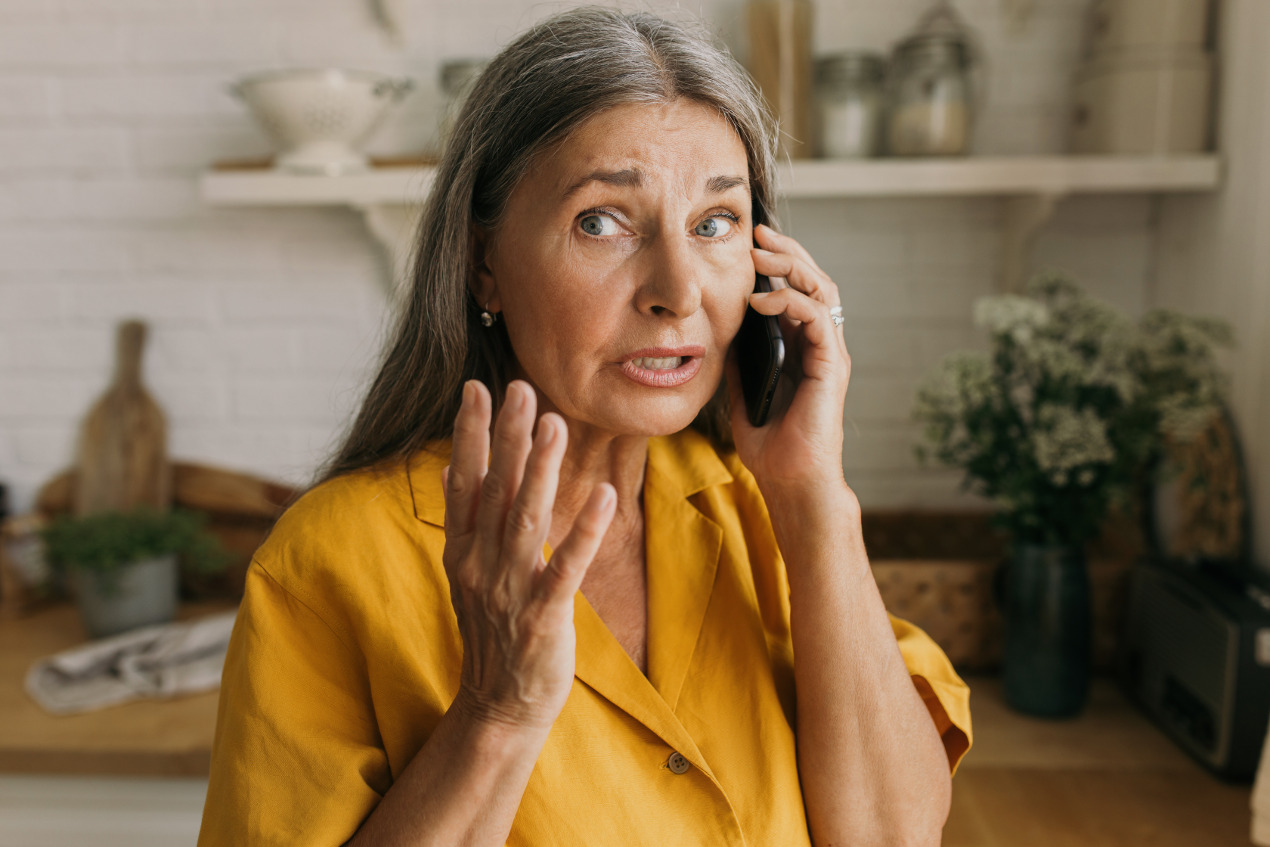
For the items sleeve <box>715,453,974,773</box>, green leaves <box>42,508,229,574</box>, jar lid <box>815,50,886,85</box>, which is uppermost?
jar lid <box>815,50,886,85</box>

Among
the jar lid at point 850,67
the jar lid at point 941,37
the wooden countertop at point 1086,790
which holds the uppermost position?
Answer: the jar lid at point 941,37

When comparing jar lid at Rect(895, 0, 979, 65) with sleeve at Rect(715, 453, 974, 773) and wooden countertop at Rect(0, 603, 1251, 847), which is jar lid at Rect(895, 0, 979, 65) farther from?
wooden countertop at Rect(0, 603, 1251, 847)

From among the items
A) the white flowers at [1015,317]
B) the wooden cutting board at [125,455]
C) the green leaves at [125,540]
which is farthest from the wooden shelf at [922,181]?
the green leaves at [125,540]

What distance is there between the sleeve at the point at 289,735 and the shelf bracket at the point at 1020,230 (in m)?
1.41

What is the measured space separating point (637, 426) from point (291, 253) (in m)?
1.33

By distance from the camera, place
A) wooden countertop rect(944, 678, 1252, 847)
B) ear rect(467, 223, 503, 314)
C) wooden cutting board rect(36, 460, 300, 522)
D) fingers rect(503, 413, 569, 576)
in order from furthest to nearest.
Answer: wooden cutting board rect(36, 460, 300, 522)
wooden countertop rect(944, 678, 1252, 847)
ear rect(467, 223, 503, 314)
fingers rect(503, 413, 569, 576)

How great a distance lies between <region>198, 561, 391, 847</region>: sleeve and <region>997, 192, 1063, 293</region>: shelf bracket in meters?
1.41

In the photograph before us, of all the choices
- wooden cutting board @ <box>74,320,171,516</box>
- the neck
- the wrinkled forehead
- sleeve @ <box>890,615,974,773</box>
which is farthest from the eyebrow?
wooden cutting board @ <box>74,320,171,516</box>

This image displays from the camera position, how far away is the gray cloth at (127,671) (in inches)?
60.8

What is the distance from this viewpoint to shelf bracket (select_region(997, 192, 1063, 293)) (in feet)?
5.40

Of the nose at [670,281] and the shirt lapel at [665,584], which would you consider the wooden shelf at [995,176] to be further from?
the nose at [670,281]

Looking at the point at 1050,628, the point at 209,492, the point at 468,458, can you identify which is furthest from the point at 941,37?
the point at 209,492

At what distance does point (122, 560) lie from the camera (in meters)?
1.74

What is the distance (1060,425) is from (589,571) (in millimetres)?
811
